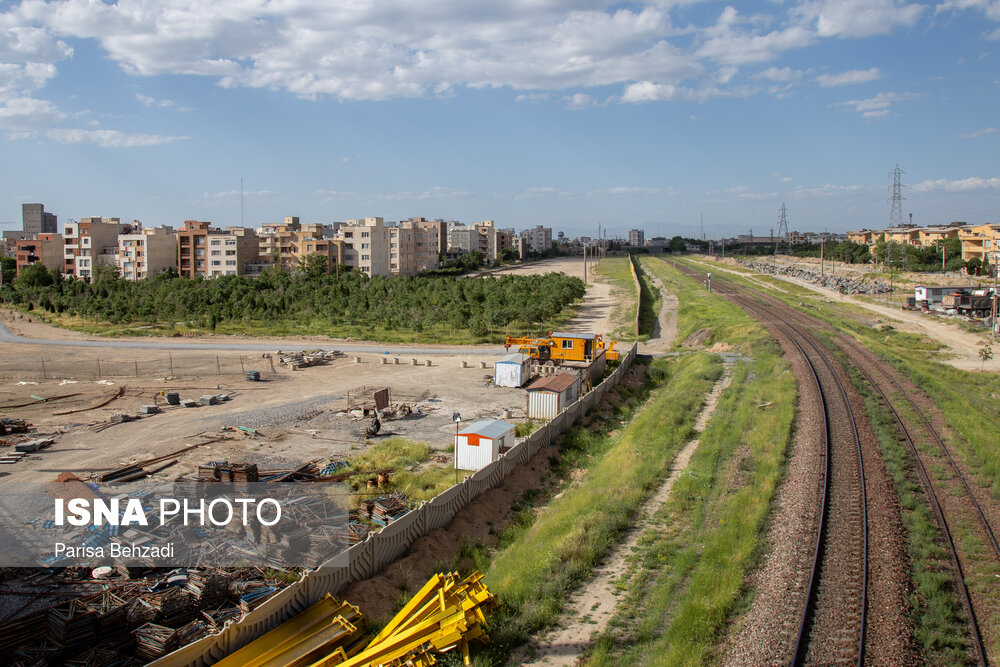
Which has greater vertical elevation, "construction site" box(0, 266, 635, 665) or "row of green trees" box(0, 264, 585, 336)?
"row of green trees" box(0, 264, 585, 336)

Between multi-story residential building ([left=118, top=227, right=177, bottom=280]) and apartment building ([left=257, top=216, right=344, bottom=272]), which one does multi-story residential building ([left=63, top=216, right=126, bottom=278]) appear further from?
apartment building ([left=257, top=216, right=344, bottom=272])

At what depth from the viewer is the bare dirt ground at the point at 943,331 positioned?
3203 centimetres

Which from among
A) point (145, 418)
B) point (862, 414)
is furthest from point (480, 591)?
point (145, 418)

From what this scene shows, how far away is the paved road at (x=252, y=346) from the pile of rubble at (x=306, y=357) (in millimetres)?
1545

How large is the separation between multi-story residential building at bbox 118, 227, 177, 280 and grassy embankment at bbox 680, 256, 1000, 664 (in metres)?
72.3

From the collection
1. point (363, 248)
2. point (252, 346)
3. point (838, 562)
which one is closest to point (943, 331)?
point (838, 562)

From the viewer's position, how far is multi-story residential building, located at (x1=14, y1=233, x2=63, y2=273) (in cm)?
8794

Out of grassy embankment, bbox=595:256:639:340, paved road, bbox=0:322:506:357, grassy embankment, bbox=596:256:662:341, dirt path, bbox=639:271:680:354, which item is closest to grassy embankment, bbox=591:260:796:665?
dirt path, bbox=639:271:680:354

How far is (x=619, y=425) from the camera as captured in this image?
72.4 ft

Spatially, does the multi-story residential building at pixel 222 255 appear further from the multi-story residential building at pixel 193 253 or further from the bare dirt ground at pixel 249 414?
the bare dirt ground at pixel 249 414

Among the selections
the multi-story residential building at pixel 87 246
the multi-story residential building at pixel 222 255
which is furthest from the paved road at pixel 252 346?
the multi-story residential building at pixel 87 246

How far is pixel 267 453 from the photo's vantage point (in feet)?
59.0

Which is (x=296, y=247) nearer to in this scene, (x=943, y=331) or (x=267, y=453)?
(x=943, y=331)

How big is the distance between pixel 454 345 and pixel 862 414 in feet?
73.8
